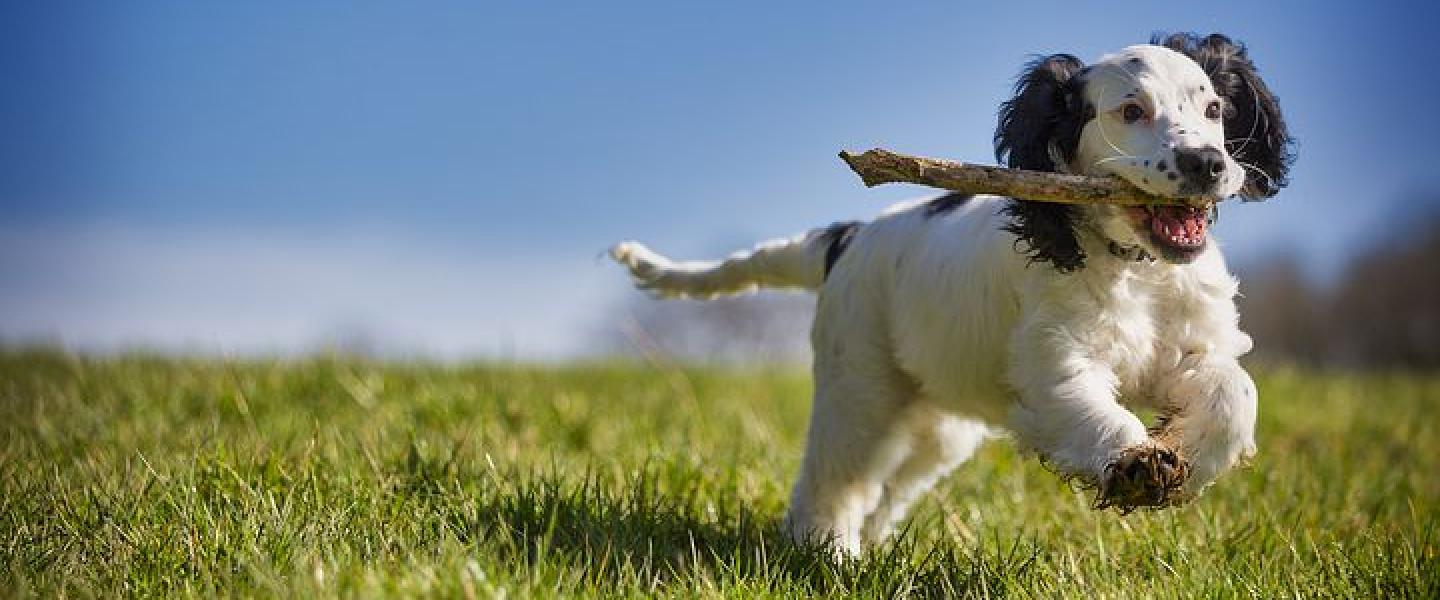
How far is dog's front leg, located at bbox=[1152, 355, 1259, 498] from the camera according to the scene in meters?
3.82

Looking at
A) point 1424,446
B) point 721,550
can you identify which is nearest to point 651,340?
point 721,550

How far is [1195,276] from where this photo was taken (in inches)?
159

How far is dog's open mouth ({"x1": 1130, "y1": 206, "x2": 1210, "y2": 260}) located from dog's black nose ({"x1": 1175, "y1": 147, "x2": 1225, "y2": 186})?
19cm

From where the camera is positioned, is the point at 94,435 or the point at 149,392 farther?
the point at 149,392

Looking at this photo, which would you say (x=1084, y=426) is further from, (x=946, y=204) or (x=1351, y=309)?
(x=1351, y=309)

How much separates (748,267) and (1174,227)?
6.65ft

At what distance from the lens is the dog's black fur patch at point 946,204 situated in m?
4.73

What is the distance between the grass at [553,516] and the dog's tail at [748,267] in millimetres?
702

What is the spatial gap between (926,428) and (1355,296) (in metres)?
29.8

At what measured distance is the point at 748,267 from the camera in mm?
5410

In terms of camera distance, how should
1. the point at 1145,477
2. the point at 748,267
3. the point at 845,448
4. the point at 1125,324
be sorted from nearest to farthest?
the point at 1145,477 → the point at 1125,324 → the point at 845,448 → the point at 748,267

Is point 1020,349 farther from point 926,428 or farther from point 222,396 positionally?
point 222,396

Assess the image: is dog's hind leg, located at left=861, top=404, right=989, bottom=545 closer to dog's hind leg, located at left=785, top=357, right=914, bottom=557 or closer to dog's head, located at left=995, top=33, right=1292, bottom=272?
dog's hind leg, located at left=785, top=357, right=914, bottom=557

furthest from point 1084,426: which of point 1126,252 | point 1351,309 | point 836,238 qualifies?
point 1351,309
